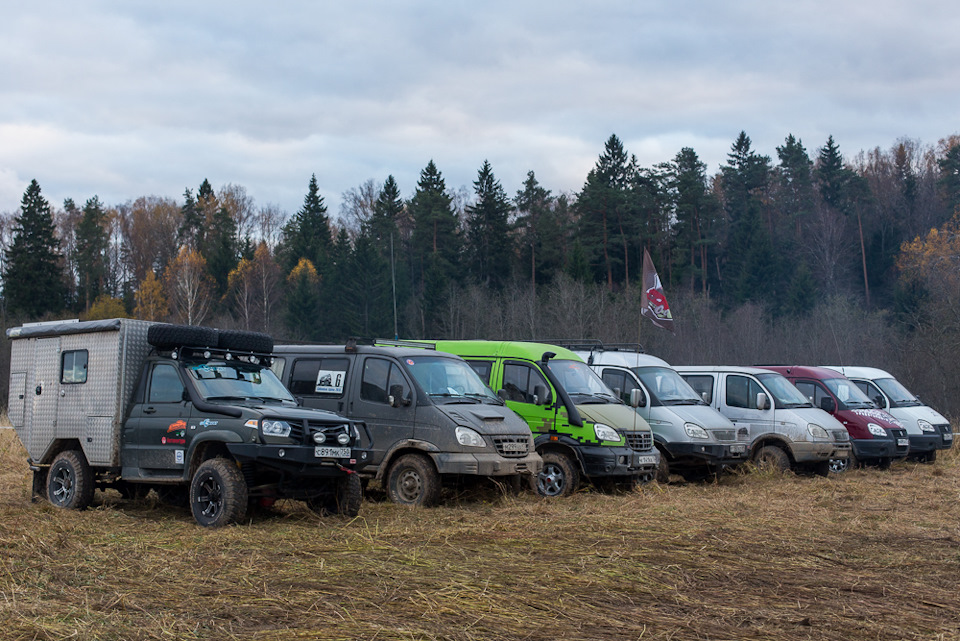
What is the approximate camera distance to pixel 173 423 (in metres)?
10.9

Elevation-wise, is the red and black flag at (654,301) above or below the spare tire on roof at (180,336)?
above

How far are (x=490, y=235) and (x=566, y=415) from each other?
5177 cm

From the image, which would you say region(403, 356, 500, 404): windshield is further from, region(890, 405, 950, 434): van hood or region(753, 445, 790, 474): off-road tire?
region(890, 405, 950, 434): van hood

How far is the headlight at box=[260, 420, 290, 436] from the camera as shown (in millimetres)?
10094

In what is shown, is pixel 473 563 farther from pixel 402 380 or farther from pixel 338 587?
pixel 402 380

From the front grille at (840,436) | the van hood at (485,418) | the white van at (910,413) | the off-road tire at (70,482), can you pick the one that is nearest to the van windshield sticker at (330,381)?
the van hood at (485,418)

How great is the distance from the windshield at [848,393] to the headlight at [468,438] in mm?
10139

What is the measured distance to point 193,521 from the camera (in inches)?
419

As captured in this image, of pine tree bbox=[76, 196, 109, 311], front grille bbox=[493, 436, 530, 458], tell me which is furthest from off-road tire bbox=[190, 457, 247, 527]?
pine tree bbox=[76, 196, 109, 311]

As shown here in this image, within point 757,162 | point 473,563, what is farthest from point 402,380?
point 757,162

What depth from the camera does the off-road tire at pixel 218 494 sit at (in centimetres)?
996

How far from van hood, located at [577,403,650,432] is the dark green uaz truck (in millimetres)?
3908

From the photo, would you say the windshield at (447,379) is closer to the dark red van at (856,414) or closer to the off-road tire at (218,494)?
the off-road tire at (218,494)

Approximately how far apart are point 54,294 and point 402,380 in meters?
58.2
